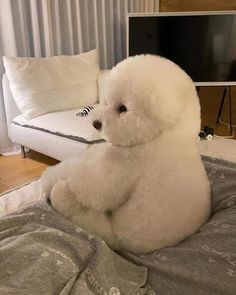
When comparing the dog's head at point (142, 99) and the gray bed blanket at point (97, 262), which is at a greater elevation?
the dog's head at point (142, 99)

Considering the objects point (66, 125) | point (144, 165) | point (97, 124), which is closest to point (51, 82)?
point (66, 125)

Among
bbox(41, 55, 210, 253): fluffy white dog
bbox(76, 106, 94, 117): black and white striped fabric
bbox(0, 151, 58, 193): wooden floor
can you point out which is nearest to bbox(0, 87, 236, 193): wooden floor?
bbox(0, 151, 58, 193): wooden floor

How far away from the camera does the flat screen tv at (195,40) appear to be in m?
2.63

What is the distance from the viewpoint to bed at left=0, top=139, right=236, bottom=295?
73 centimetres

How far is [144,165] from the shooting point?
86 cm

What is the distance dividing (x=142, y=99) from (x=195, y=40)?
2.12 m

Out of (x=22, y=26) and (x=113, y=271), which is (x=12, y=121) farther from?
(x=113, y=271)

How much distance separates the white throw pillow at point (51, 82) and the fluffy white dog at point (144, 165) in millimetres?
1605

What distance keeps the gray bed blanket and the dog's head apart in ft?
0.97

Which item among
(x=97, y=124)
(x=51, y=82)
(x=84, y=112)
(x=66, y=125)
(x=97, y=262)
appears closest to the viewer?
Result: (x=97, y=262)

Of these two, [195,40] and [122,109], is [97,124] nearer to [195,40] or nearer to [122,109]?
[122,109]

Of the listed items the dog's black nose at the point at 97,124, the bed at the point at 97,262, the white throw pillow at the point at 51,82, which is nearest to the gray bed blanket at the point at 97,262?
the bed at the point at 97,262

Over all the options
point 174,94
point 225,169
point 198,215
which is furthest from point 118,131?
point 225,169

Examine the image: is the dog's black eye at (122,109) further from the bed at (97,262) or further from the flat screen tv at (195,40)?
the flat screen tv at (195,40)
